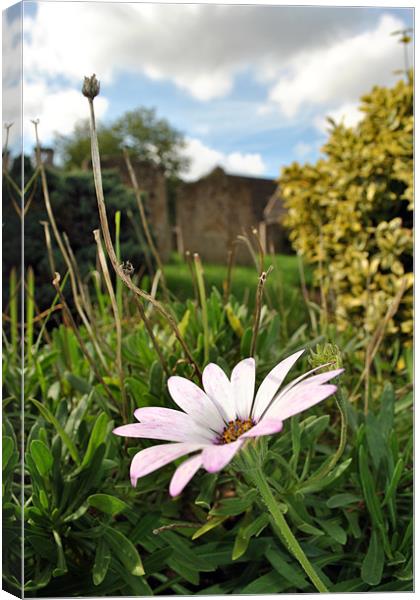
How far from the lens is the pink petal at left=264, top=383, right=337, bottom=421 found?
380 mm

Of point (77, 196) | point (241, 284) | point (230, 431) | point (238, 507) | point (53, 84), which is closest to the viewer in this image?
point (230, 431)

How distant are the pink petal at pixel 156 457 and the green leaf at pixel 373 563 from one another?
1.44 feet

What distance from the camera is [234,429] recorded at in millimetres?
470

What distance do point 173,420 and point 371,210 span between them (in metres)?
1.18

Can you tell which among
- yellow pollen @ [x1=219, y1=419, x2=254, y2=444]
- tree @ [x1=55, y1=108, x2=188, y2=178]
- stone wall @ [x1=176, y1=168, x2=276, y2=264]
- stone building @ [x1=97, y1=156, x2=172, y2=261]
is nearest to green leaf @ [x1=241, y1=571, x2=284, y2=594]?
yellow pollen @ [x1=219, y1=419, x2=254, y2=444]

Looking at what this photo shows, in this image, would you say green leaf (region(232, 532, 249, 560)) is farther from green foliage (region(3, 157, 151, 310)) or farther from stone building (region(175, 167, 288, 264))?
stone building (region(175, 167, 288, 264))

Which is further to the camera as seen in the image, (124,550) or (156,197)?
(156,197)

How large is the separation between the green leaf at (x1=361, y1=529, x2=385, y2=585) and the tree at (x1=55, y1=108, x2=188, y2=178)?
68 cm

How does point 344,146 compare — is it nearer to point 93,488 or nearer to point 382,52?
point 382,52

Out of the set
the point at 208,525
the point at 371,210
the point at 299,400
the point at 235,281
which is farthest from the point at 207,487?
the point at 235,281

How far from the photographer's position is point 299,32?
1.09 m

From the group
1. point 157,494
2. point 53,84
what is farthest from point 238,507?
point 53,84

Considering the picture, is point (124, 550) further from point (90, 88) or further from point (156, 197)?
point (156, 197)

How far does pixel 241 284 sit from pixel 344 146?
34.0 inches
